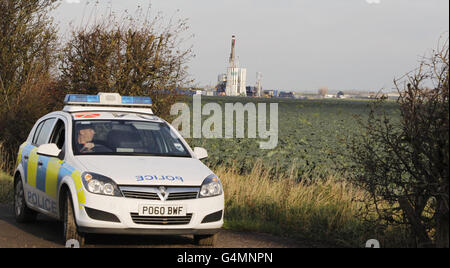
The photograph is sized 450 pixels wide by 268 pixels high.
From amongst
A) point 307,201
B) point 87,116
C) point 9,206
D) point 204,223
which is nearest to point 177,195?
point 204,223

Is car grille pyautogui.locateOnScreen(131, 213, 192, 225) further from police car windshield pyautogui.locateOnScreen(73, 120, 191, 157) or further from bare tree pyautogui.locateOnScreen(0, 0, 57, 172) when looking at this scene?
bare tree pyautogui.locateOnScreen(0, 0, 57, 172)

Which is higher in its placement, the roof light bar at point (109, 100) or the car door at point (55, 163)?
the roof light bar at point (109, 100)

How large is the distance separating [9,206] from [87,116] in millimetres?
4020

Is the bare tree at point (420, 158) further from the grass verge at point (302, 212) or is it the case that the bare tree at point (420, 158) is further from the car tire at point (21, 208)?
the car tire at point (21, 208)

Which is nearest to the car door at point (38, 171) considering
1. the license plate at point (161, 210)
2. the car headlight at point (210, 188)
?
the license plate at point (161, 210)

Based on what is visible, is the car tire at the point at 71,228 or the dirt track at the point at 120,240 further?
the dirt track at the point at 120,240

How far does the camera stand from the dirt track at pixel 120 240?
9.08m

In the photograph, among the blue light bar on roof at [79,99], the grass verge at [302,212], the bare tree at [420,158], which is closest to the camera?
the bare tree at [420,158]

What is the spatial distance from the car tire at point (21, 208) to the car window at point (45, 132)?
0.73 meters

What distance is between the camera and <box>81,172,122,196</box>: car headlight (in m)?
8.23

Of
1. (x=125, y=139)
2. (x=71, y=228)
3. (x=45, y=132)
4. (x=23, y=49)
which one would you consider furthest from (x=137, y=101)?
(x=23, y=49)

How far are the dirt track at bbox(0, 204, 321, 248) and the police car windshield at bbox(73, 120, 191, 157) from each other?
112cm

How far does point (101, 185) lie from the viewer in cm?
829

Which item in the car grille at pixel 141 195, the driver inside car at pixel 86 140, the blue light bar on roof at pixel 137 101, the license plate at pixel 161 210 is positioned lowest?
the license plate at pixel 161 210
